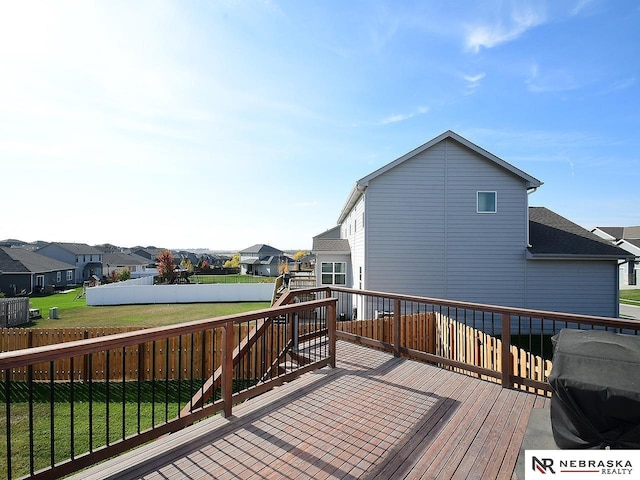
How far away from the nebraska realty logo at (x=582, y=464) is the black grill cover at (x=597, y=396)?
0.06 meters

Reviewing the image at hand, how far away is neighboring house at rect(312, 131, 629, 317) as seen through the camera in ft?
39.2

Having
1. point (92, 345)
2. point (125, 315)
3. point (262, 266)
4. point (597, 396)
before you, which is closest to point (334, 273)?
point (125, 315)

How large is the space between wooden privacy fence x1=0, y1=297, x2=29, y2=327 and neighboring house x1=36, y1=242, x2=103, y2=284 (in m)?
31.9

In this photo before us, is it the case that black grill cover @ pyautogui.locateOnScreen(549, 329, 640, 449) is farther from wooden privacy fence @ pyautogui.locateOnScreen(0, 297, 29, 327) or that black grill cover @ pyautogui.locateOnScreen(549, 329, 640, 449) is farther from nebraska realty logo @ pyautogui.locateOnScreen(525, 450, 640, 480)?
wooden privacy fence @ pyautogui.locateOnScreen(0, 297, 29, 327)

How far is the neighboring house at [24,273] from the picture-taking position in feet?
101

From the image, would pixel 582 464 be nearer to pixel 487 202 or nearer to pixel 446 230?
pixel 446 230

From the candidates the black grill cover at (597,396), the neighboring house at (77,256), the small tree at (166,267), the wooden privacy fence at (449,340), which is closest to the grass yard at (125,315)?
the wooden privacy fence at (449,340)

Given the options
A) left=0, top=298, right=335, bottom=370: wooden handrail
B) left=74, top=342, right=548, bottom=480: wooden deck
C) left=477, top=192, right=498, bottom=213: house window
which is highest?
left=477, top=192, right=498, bottom=213: house window

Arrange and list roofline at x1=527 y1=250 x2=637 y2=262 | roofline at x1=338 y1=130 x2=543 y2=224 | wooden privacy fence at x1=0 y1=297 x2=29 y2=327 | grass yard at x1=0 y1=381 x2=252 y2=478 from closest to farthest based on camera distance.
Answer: grass yard at x1=0 y1=381 x2=252 y2=478 → roofline at x1=527 y1=250 x2=637 y2=262 → roofline at x1=338 y1=130 x2=543 y2=224 → wooden privacy fence at x1=0 y1=297 x2=29 y2=327

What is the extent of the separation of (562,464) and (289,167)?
17.8m

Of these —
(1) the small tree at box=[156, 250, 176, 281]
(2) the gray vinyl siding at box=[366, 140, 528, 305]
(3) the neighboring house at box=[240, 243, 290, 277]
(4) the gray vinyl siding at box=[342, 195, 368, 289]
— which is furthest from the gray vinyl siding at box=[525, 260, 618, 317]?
(3) the neighboring house at box=[240, 243, 290, 277]

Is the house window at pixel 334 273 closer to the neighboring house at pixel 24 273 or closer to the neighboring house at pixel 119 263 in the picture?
the neighboring house at pixel 24 273

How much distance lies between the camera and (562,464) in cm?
252

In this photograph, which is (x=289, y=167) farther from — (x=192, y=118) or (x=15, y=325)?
(x=15, y=325)
